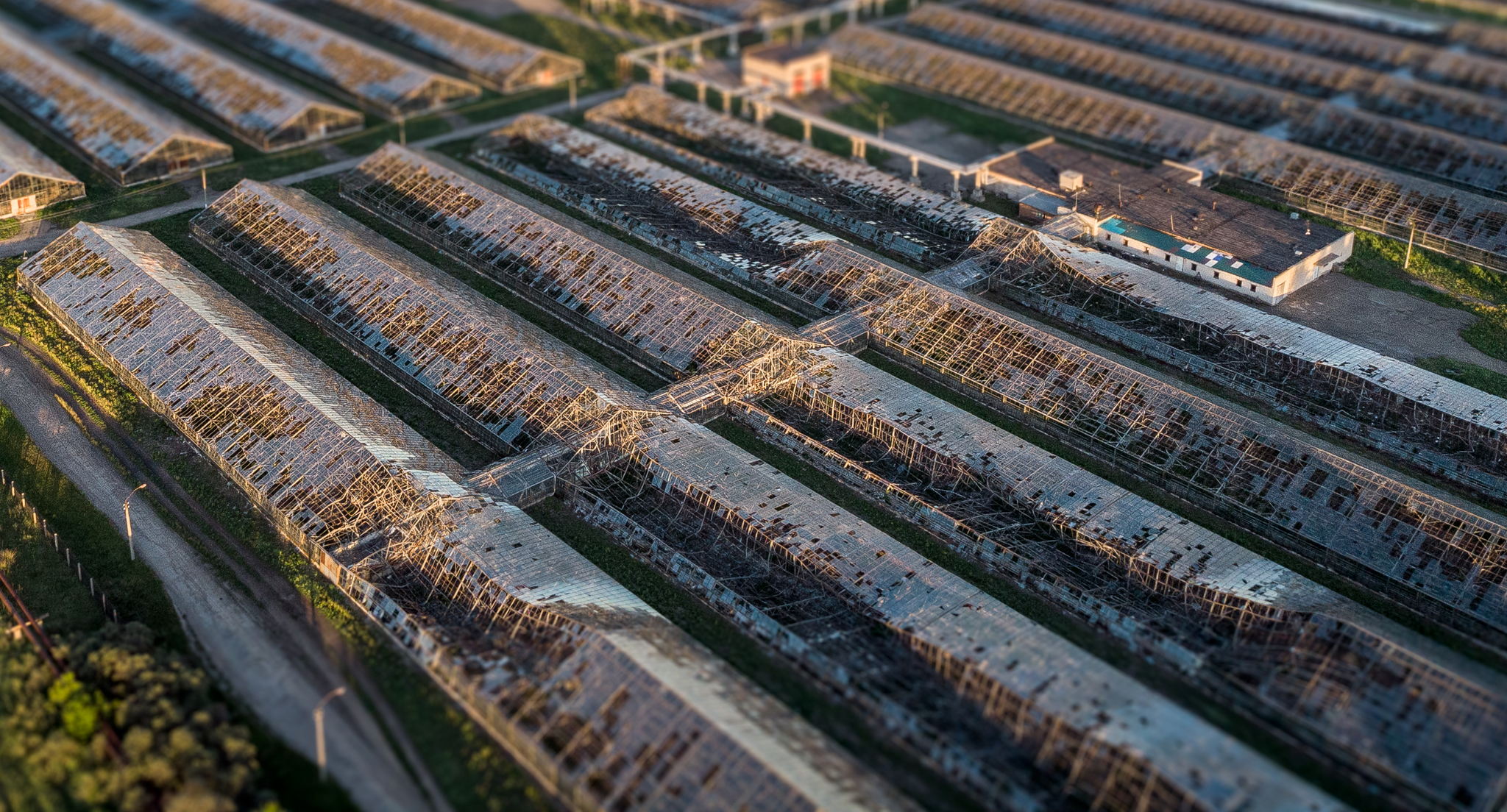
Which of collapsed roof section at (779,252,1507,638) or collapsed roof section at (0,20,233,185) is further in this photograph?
collapsed roof section at (0,20,233,185)

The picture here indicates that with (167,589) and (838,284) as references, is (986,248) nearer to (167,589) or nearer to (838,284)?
(838,284)

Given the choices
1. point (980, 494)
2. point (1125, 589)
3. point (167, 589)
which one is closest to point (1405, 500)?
point (1125, 589)

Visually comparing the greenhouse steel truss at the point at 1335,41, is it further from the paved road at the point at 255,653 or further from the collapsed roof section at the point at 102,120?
the paved road at the point at 255,653

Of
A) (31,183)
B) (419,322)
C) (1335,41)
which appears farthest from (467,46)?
(1335,41)

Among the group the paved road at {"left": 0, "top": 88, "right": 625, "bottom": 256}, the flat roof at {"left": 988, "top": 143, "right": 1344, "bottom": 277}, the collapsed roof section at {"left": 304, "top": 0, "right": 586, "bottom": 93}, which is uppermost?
the flat roof at {"left": 988, "top": 143, "right": 1344, "bottom": 277}

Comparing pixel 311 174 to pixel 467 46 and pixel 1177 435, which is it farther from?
pixel 1177 435

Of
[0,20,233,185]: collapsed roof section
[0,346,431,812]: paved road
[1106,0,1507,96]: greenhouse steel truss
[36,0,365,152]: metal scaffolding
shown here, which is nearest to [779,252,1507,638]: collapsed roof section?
[0,346,431,812]: paved road

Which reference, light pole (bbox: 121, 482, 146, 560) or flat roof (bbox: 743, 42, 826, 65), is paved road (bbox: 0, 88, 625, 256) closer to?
flat roof (bbox: 743, 42, 826, 65)
